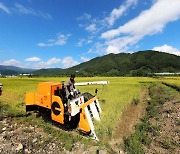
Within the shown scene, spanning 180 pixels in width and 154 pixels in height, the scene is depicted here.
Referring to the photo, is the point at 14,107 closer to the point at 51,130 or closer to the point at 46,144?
the point at 51,130

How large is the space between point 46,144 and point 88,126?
6.17 feet

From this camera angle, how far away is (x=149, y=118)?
13.0m

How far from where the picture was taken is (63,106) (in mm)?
9672

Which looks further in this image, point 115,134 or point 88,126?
point 115,134

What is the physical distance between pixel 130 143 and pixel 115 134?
118 centimetres

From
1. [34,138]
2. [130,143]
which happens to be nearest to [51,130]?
[34,138]

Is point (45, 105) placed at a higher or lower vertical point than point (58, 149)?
higher

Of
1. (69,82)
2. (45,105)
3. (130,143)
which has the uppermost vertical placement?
(69,82)

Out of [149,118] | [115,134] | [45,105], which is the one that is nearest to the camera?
[115,134]

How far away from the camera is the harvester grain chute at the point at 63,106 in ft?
30.9

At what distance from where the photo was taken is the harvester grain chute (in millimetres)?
9414

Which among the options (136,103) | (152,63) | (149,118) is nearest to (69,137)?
(149,118)

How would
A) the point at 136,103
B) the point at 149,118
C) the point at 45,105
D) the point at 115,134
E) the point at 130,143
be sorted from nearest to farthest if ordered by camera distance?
the point at 130,143, the point at 115,134, the point at 45,105, the point at 149,118, the point at 136,103

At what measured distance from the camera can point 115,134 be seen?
9.88 metres
